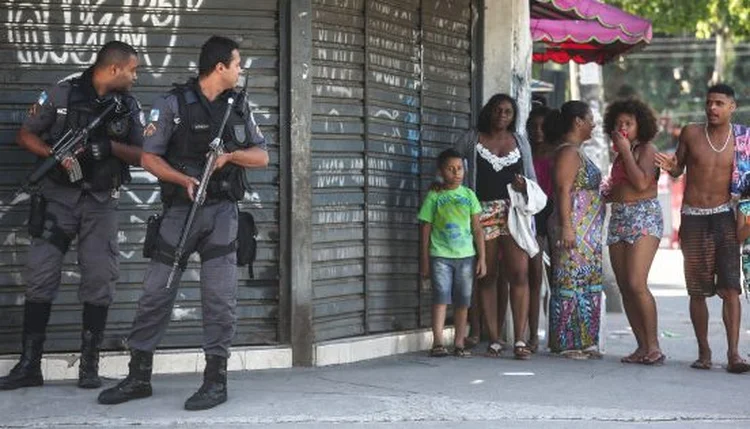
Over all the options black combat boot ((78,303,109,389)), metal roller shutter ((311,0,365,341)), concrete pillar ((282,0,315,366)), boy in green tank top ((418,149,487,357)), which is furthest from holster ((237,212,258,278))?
boy in green tank top ((418,149,487,357))

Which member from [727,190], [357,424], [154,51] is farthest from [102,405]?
[727,190]

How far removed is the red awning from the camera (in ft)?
39.8

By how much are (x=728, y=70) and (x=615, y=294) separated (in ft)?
121

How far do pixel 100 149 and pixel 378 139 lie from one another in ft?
8.42

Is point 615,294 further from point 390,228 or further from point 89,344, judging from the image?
point 89,344

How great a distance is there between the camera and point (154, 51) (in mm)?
8828

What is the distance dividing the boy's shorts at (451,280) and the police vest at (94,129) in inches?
108

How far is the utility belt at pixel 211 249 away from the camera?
24.7ft

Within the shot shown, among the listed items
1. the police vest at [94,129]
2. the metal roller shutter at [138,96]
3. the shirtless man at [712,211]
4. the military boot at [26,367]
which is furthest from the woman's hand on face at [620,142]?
the military boot at [26,367]

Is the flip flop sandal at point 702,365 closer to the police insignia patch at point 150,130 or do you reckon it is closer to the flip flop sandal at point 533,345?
the flip flop sandal at point 533,345

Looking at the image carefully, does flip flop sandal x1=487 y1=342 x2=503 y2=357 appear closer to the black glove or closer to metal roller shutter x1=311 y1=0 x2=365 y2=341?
metal roller shutter x1=311 y1=0 x2=365 y2=341

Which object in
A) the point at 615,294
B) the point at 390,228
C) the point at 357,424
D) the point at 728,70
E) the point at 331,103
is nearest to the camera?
the point at 357,424

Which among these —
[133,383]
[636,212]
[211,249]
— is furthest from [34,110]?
[636,212]

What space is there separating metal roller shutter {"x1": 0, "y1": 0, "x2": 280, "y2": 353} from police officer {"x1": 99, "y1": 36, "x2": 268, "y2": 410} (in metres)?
1.24
